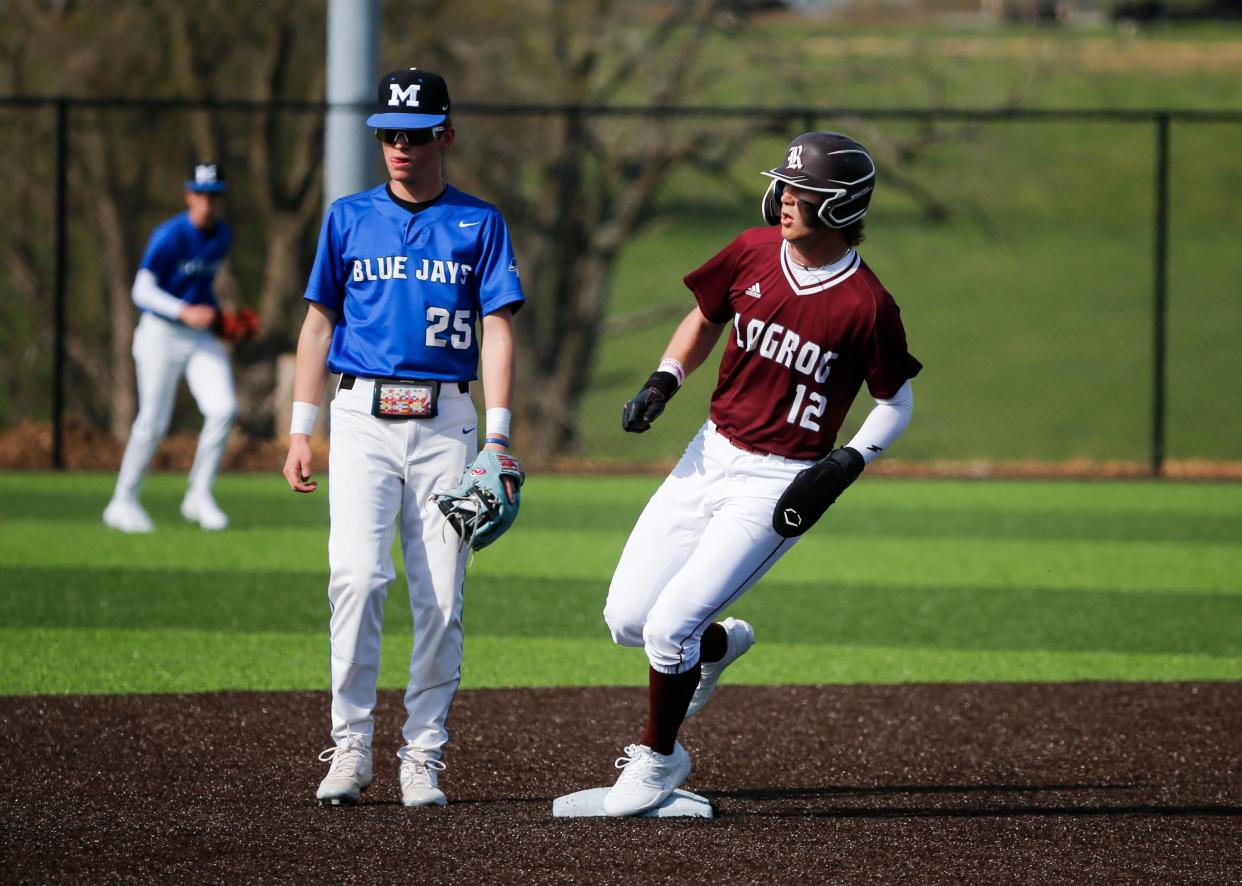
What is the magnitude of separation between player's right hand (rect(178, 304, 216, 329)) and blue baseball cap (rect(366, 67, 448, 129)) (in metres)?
5.74

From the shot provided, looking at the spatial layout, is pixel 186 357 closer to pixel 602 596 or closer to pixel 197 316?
pixel 197 316

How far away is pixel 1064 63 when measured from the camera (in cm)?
1823

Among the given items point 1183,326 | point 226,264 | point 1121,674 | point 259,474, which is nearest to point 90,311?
point 226,264

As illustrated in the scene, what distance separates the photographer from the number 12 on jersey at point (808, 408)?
534 centimetres

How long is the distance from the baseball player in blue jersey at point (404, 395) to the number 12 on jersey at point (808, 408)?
3.09 ft

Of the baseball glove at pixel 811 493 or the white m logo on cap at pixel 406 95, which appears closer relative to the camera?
the baseball glove at pixel 811 493

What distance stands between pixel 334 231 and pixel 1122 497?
994 cm

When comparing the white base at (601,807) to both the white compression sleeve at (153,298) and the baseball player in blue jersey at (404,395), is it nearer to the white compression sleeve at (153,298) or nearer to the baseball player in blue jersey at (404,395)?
the baseball player in blue jersey at (404,395)

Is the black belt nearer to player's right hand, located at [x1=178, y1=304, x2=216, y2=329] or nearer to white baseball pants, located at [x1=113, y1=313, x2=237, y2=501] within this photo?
player's right hand, located at [x1=178, y1=304, x2=216, y2=329]

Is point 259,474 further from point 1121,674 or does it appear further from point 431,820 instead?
point 431,820

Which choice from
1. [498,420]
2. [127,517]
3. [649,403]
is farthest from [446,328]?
[127,517]

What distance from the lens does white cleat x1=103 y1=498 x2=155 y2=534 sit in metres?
11.0

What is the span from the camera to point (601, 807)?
531 cm

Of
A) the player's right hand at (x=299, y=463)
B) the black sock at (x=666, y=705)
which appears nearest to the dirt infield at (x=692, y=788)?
the black sock at (x=666, y=705)
